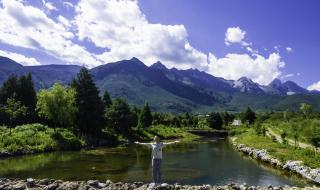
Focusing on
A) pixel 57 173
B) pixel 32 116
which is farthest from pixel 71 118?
pixel 57 173

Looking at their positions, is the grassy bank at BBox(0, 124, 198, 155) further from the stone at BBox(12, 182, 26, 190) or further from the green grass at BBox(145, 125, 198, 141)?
the green grass at BBox(145, 125, 198, 141)

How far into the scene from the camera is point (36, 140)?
211ft

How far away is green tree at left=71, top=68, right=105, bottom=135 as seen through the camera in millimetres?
83438

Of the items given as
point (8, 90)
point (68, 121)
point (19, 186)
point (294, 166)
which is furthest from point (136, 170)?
point (8, 90)

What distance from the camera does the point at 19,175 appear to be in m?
38.1

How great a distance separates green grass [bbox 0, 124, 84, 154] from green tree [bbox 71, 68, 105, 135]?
288 inches

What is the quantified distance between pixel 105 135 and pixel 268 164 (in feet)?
144

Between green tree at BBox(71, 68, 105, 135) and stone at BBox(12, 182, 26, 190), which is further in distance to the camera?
green tree at BBox(71, 68, 105, 135)

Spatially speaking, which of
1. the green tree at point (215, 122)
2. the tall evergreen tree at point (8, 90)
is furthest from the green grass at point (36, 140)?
the green tree at point (215, 122)

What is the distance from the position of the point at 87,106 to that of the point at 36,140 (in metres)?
21.2

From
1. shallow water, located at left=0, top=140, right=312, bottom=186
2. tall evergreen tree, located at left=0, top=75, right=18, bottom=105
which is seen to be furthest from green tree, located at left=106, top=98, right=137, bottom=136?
shallow water, located at left=0, top=140, right=312, bottom=186

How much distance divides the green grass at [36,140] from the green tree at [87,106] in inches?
288

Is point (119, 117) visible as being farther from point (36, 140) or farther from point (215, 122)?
point (215, 122)

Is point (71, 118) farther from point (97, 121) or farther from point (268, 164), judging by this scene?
point (268, 164)
